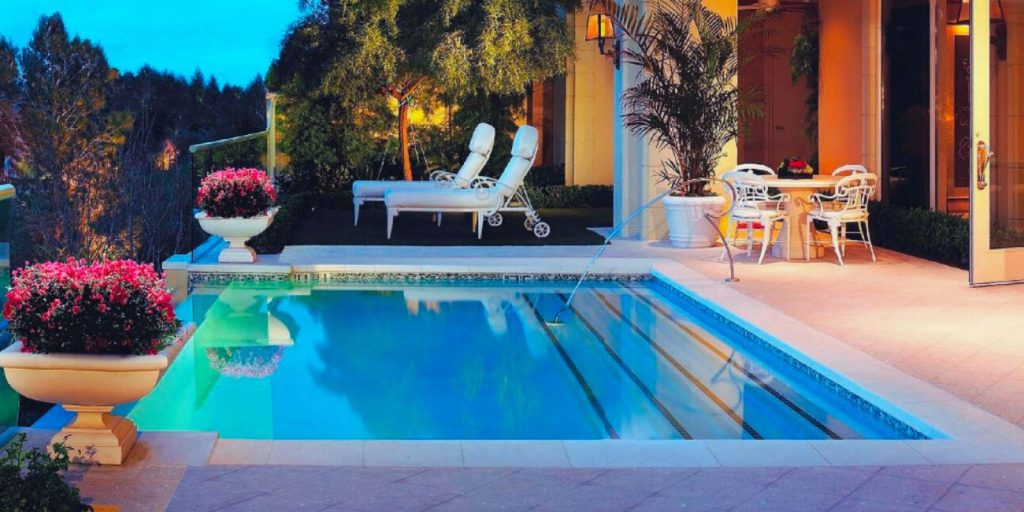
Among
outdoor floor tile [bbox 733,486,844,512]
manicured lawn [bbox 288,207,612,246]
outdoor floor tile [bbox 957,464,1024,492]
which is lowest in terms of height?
outdoor floor tile [bbox 733,486,844,512]

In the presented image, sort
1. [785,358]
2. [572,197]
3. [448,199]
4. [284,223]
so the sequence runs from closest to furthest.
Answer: [785,358], [448,199], [284,223], [572,197]

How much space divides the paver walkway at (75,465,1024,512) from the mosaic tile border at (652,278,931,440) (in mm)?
872

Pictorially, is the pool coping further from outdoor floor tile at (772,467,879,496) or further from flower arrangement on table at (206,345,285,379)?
flower arrangement on table at (206,345,285,379)

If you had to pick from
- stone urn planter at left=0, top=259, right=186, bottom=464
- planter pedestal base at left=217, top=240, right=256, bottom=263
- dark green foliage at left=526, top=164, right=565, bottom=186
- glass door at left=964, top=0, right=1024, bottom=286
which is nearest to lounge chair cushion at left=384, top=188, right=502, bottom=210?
planter pedestal base at left=217, top=240, right=256, bottom=263

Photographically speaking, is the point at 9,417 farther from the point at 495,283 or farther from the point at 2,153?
the point at 2,153

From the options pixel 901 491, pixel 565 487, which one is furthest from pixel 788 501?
pixel 565 487

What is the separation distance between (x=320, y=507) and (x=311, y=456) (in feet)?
2.15

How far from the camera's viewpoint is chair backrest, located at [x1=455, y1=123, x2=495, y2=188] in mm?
13766

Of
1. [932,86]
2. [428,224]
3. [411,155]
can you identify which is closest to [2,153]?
[428,224]

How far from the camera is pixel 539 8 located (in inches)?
690

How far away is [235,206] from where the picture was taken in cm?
1087

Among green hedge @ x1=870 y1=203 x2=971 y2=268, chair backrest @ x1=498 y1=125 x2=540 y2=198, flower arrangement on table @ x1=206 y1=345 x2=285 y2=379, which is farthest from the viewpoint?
chair backrest @ x1=498 y1=125 x2=540 y2=198

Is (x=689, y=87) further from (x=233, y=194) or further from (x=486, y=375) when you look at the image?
(x=486, y=375)

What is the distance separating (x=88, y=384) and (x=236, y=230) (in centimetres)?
655
